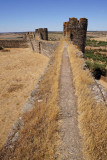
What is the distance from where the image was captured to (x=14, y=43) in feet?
79.3

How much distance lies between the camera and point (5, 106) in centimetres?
646

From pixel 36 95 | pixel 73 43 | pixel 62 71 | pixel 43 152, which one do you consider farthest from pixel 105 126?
pixel 73 43

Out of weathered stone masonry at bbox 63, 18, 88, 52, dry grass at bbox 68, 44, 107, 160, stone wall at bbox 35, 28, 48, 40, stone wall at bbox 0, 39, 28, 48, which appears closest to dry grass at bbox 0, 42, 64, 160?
dry grass at bbox 68, 44, 107, 160

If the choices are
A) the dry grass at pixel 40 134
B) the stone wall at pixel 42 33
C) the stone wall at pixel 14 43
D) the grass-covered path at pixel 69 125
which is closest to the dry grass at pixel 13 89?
the dry grass at pixel 40 134

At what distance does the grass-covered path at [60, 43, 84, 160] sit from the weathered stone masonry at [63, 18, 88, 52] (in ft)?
26.3

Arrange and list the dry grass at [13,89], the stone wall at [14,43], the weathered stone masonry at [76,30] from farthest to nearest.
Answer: the stone wall at [14,43] < the weathered stone masonry at [76,30] < the dry grass at [13,89]

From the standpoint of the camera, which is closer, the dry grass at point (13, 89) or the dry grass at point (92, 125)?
the dry grass at point (92, 125)

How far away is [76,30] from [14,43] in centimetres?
1841

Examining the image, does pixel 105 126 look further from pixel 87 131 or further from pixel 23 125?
pixel 23 125

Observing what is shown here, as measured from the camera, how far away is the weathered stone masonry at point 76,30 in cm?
1012

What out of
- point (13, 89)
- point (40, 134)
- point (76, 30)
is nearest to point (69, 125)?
point (40, 134)

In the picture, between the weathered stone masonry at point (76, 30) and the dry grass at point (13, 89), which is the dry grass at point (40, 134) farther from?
the weathered stone masonry at point (76, 30)

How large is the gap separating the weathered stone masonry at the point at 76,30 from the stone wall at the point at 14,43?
15.6m

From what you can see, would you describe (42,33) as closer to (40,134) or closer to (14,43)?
(14,43)
